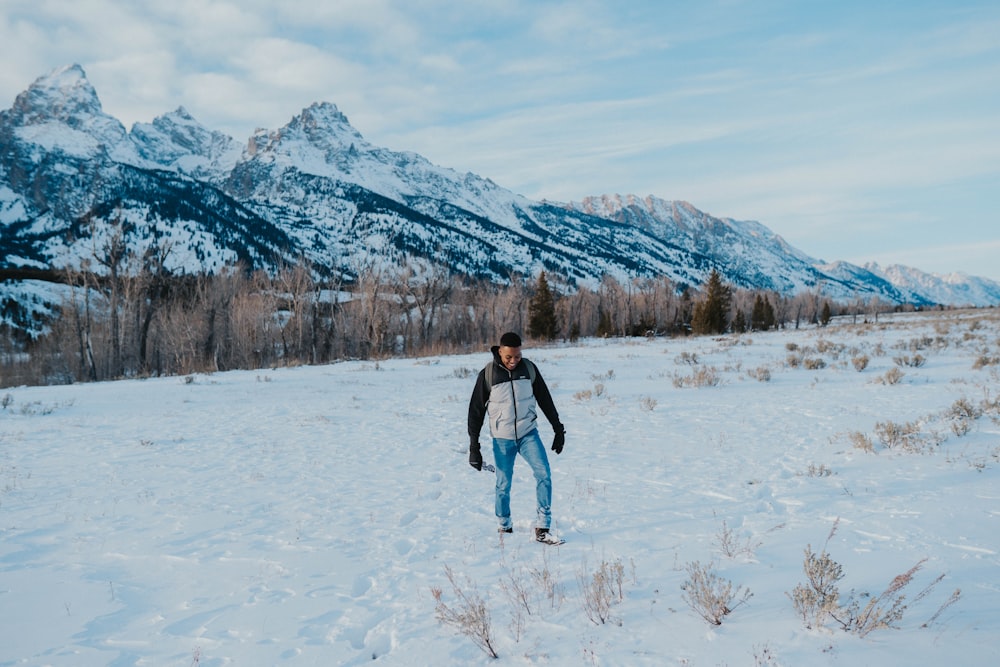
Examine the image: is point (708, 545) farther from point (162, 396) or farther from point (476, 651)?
point (162, 396)

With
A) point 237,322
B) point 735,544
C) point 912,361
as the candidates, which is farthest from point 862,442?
point 237,322

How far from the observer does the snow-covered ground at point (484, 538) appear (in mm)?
3477

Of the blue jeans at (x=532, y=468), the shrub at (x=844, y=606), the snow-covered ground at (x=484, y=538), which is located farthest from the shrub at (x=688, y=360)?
the shrub at (x=844, y=606)

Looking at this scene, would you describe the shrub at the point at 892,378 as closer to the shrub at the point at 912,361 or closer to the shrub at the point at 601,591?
the shrub at the point at 912,361

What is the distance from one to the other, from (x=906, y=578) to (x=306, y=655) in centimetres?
408

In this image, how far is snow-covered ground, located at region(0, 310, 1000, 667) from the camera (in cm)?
348

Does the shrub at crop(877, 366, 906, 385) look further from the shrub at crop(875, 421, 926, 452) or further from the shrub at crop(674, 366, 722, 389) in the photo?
the shrub at crop(875, 421, 926, 452)

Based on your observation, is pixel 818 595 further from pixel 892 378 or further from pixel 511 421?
pixel 892 378

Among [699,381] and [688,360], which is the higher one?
[688,360]

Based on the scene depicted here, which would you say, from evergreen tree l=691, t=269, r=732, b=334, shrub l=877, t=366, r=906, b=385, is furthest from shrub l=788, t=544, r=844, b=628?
evergreen tree l=691, t=269, r=732, b=334

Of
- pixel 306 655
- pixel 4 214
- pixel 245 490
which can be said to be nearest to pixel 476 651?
pixel 306 655

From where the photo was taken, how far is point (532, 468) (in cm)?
528

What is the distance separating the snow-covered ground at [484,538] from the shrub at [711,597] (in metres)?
0.06

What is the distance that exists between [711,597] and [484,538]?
2444 millimetres
